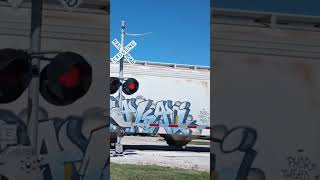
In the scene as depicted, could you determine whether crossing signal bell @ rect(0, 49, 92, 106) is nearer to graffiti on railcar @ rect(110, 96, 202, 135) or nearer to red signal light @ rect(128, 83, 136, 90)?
red signal light @ rect(128, 83, 136, 90)

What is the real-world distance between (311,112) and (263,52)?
95 cm

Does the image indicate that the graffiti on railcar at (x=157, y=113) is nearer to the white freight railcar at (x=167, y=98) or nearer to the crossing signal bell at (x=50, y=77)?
the white freight railcar at (x=167, y=98)

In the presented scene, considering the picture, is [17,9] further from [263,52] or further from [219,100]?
[263,52]

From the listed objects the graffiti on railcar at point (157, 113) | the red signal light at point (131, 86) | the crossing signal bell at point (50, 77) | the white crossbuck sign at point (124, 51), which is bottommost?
the graffiti on railcar at point (157, 113)

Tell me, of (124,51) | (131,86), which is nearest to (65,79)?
(131,86)

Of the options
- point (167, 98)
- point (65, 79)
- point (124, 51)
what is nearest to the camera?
point (65, 79)

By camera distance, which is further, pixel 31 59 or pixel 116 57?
pixel 116 57

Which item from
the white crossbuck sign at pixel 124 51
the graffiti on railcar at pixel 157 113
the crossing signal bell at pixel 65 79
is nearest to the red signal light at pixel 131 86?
the white crossbuck sign at pixel 124 51

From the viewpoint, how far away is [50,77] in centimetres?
547

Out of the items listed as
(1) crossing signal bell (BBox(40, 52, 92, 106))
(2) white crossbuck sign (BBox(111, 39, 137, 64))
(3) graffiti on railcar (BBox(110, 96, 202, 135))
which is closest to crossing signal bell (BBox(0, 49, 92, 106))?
(1) crossing signal bell (BBox(40, 52, 92, 106))

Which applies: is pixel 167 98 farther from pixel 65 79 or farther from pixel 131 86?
pixel 65 79

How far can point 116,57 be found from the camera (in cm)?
1784

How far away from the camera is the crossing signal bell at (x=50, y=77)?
543cm

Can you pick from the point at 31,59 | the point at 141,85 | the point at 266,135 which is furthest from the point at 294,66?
the point at 141,85
